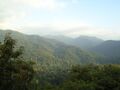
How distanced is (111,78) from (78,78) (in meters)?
8.55

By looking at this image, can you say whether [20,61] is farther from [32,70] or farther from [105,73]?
[105,73]

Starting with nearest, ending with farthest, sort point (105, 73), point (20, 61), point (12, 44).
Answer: point (12, 44) → point (20, 61) → point (105, 73)

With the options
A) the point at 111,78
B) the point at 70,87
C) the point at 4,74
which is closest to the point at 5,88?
the point at 4,74

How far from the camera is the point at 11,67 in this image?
33.8 meters

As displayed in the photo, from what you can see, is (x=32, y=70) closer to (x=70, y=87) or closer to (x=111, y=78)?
(x=70, y=87)

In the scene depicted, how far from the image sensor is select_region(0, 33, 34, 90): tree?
1300 inches

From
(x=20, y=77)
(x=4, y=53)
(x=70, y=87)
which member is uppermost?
(x=4, y=53)

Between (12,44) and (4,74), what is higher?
(12,44)

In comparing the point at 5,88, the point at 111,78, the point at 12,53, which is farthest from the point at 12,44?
the point at 111,78

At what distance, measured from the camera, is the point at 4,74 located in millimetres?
33281

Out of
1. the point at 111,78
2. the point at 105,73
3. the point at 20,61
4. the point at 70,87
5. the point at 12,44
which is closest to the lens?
the point at 12,44

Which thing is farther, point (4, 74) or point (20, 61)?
point (20, 61)

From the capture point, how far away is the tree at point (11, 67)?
33.0 metres

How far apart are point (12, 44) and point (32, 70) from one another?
18.1 feet
